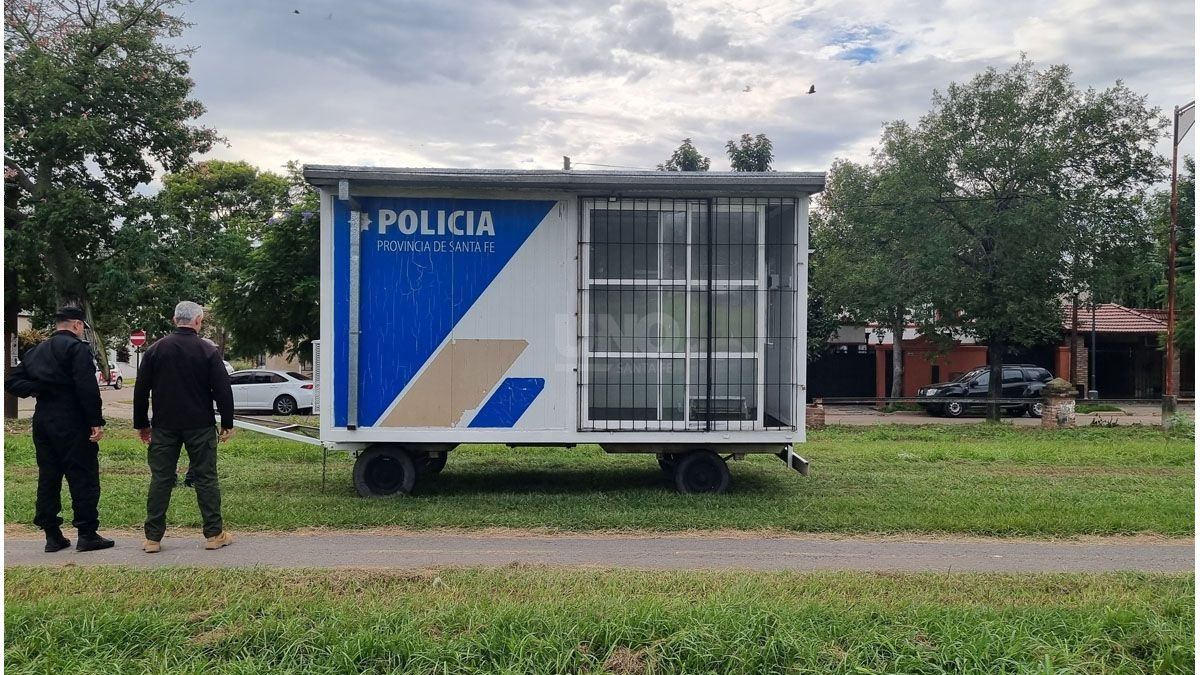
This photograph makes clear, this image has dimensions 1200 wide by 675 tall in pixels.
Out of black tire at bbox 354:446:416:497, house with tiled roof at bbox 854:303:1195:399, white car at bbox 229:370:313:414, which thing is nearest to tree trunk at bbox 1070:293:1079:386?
house with tiled roof at bbox 854:303:1195:399

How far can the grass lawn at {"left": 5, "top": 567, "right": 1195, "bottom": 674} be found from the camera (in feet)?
14.1

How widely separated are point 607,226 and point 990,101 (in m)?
17.1

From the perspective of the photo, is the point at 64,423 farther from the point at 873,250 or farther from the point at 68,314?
the point at 873,250

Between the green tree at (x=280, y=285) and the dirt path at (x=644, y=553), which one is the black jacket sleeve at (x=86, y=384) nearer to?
the dirt path at (x=644, y=553)

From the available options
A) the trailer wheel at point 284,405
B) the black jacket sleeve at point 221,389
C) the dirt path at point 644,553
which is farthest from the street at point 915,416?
the black jacket sleeve at point 221,389

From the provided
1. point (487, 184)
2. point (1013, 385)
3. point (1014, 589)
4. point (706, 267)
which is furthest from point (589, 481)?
point (1013, 385)

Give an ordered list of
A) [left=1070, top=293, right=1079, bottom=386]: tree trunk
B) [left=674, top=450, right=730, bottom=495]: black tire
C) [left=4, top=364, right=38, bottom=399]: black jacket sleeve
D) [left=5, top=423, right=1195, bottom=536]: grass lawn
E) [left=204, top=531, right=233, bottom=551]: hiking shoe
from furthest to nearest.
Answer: [left=1070, top=293, right=1079, bottom=386]: tree trunk
[left=674, top=450, right=730, bottom=495]: black tire
[left=5, top=423, right=1195, bottom=536]: grass lawn
[left=204, top=531, right=233, bottom=551]: hiking shoe
[left=4, top=364, right=38, bottom=399]: black jacket sleeve

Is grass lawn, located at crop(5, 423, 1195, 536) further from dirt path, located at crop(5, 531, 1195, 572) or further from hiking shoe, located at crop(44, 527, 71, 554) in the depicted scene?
hiking shoe, located at crop(44, 527, 71, 554)

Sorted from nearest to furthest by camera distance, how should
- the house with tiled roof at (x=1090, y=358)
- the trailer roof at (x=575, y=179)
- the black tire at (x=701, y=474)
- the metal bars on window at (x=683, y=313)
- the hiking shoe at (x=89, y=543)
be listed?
the hiking shoe at (x=89, y=543) → the trailer roof at (x=575, y=179) → the metal bars on window at (x=683, y=313) → the black tire at (x=701, y=474) → the house with tiled roof at (x=1090, y=358)

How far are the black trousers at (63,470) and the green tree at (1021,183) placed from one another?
67.0 feet

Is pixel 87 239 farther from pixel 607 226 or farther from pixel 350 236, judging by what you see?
pixel 607 226

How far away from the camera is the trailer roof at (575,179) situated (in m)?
8.23

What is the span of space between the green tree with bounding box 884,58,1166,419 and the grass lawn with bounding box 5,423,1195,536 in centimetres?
940

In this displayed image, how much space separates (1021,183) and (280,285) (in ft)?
61.9
